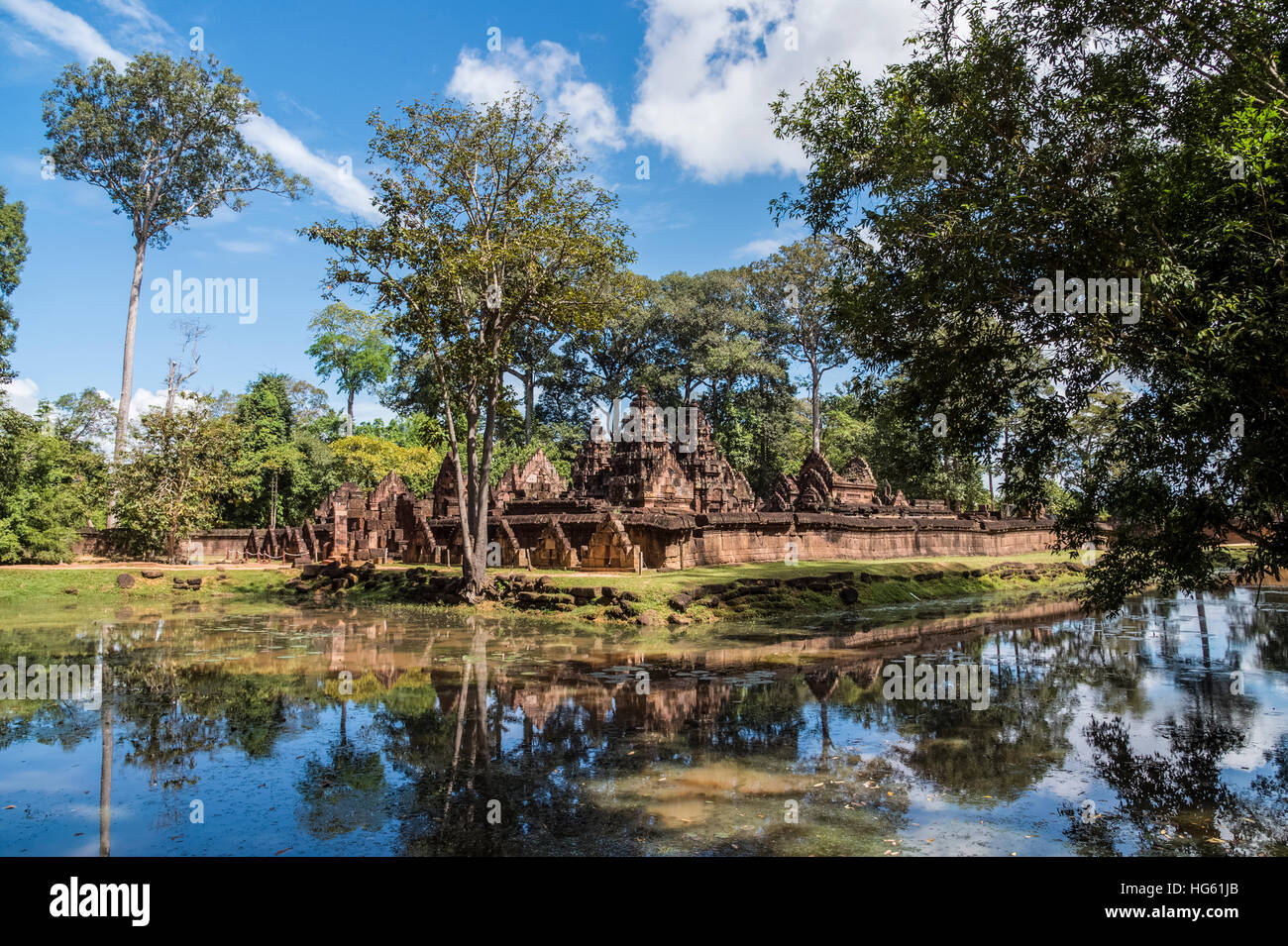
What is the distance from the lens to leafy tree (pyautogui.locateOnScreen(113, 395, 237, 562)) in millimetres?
27875

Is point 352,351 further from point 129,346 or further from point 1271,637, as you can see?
point 1271,637

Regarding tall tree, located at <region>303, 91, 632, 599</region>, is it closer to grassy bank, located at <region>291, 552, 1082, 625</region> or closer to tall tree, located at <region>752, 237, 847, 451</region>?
grassy bank, located at <region>291, 552, 1082, 625</region>

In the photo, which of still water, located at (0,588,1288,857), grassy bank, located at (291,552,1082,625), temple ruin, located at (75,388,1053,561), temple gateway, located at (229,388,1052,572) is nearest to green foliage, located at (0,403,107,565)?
temple ruin, located at (75,388,1053,561)

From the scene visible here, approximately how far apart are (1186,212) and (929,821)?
21.2 feet

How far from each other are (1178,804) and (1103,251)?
216 inches

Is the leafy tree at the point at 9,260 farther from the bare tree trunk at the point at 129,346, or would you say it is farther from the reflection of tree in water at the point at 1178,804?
the reflection of tree in water at the point at 1178,804

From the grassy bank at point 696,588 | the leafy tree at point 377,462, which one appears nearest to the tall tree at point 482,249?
the grassy bank at point 696,588

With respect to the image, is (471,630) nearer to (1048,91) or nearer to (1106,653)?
(1106,653)

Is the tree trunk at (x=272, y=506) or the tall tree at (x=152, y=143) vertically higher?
the tall tree at (x=152, y=143)

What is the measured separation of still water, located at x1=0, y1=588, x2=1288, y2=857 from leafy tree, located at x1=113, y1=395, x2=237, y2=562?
16.2m

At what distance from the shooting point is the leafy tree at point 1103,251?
6746 mm

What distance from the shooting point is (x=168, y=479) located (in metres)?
28.5

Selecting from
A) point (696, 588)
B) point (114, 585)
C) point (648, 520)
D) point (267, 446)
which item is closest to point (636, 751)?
point (696, 588)

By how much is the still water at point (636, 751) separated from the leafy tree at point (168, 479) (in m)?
16.2
